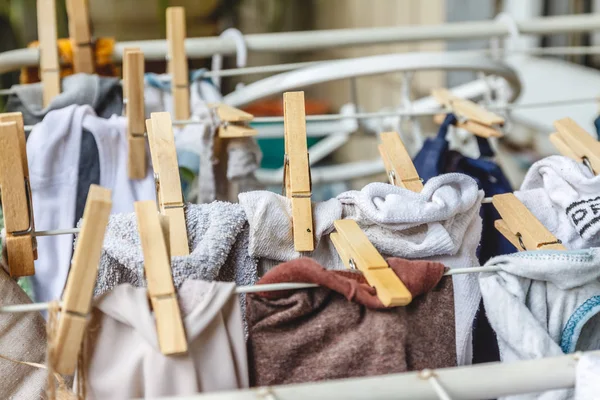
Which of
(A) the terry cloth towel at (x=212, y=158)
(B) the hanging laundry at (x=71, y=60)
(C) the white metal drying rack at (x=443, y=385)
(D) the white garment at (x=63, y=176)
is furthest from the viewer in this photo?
(B) the hanging laundry at (x=71, y=60)

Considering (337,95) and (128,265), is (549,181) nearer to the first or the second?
(128,265)

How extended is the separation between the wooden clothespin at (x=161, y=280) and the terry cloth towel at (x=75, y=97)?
401mm

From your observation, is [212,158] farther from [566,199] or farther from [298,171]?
[566,199]

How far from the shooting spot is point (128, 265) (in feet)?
1.73

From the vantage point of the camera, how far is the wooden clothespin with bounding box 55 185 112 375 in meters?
0.43

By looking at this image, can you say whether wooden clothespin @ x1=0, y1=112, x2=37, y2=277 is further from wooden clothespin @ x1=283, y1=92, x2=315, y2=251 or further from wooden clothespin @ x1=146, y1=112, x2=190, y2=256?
wooden clothespin @ x1=283, y1=92, x2=315, y2=251

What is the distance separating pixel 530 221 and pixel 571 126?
0.17m

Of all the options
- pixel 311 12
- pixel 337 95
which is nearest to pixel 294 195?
pixel 337 95

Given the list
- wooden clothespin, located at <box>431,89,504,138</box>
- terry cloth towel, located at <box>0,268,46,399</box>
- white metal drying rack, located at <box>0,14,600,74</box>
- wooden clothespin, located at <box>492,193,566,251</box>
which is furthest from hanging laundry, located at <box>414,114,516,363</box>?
terry cloth towel, located at <box>0,268,46,399</box>

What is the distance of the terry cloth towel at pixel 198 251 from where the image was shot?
53 cm

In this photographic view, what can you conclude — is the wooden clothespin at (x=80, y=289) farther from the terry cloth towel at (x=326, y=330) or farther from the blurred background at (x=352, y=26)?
the blurred background at (x=352, y=26)

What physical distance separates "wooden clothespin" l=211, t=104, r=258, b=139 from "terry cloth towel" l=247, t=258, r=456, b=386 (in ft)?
0.98

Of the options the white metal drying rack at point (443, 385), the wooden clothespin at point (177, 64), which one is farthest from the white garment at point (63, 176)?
the white metal drying rack at point (443, 385)

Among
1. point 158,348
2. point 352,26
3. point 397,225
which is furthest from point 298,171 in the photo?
point 352,26
